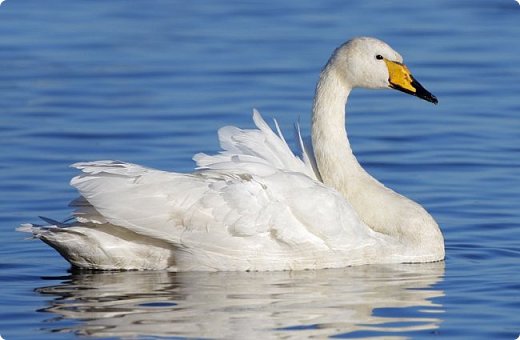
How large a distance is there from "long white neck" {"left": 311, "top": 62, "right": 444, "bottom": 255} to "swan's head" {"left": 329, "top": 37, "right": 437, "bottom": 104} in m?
0.08

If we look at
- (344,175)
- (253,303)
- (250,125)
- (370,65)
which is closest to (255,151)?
(344,175)

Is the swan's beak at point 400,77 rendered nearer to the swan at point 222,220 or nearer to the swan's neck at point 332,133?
the swan's neck at point 332,133

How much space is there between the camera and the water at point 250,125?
396 inches

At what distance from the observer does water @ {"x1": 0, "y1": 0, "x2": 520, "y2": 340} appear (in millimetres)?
10070

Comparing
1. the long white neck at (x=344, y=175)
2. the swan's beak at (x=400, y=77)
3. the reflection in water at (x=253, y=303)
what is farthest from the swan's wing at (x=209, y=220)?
the swan's beak at (x=400, y=77)

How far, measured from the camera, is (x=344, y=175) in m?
12.0

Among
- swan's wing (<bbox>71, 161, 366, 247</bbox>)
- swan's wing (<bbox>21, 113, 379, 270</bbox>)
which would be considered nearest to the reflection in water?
swan's wing (<bbox>21, 113, 379, 270</bbox>)

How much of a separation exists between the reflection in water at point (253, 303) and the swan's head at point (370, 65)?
5.04 ft

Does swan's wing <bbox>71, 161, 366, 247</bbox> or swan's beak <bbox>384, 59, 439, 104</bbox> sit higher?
swan's beak <bbox>384, 59, 439, 104</bbox>

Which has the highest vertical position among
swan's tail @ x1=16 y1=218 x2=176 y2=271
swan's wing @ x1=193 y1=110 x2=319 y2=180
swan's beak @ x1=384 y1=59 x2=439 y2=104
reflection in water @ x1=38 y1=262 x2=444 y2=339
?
swan's beak @ x1=384 y1=59 x2=439 y2=104

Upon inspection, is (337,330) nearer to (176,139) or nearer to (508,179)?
(508,179)

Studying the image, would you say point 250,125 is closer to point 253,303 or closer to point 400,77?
point 400,77

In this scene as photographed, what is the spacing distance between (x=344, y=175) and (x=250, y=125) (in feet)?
13.9

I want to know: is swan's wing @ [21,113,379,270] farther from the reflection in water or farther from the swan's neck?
the swan's neck
